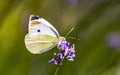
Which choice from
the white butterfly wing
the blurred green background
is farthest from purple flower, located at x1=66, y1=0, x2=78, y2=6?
the white butterfly wing

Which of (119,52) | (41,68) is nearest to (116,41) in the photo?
(119,52)

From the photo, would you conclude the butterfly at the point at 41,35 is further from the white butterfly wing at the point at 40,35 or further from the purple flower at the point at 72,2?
the purple flower at the point at 72,2

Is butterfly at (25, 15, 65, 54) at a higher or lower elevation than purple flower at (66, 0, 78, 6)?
lower

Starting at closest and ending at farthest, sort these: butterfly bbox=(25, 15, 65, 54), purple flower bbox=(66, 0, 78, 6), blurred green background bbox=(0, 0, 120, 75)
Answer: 1. butterfly bbox=(25, 15, 65, 54)
2. blurred green background bbox=(0, 0, 120, 75)
3. purple flower bbox=(66, 0, 78, 6)

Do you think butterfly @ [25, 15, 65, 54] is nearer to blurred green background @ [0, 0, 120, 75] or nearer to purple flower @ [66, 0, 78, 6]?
blurred green background @ [0, 0, 120, 75]

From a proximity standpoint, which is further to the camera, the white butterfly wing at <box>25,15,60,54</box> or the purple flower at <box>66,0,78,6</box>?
the purple flower at <box>66,0,78,6</box>

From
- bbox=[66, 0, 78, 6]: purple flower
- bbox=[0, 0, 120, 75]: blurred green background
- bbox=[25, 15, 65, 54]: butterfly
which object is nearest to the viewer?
bbox=[25, 15, 65, 54]: butterfly

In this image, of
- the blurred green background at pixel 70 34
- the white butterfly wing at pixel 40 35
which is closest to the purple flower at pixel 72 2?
the blurred green background at pixel 70 34
